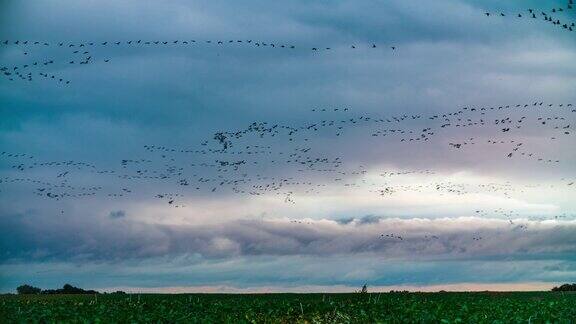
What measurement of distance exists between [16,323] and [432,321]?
20.2m

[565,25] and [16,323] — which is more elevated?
[565,25]

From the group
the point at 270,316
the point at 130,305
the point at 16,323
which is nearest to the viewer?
the point at 16,323

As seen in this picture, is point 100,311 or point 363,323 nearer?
point 363,323

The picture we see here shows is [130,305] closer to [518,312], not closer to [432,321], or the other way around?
[432,321]

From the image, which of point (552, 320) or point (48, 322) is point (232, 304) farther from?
point (552, 320)

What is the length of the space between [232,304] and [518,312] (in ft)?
57.1

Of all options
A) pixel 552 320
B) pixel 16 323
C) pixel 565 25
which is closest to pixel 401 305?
pixel 552 320

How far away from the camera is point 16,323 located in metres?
33.1

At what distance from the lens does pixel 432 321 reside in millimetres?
36000

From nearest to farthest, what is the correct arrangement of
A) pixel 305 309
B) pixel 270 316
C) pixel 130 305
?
1. pixel 270 316
2. pixel 305 309
3. pixel 130 305

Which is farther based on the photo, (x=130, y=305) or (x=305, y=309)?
(x=130, y=305)

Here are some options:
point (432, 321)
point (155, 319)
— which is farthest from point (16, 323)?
point (432, 321)

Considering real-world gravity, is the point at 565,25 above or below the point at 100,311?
above

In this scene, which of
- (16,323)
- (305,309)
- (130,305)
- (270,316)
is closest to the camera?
(16,323)
